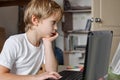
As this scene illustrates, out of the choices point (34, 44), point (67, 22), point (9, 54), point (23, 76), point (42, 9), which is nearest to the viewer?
point (23, 76)

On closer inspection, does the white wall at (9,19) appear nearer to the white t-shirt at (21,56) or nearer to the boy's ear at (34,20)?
the white t-shirt at (21,56)

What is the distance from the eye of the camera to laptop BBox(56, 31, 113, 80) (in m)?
0.72

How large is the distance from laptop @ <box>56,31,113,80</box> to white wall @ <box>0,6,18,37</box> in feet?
12.2

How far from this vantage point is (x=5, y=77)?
118cm

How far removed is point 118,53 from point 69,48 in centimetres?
288

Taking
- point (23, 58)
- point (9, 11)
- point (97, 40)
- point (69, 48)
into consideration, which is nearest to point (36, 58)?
point (23, 58)

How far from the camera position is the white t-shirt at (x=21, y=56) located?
1.33 meters

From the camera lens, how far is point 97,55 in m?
0.79

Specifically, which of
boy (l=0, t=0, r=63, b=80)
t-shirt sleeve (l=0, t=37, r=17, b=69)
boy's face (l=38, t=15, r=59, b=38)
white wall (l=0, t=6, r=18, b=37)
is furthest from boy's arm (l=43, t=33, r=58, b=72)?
white wall (l=0, t=6, r=18, b=37)

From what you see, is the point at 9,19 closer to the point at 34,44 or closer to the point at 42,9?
the point at 34,44

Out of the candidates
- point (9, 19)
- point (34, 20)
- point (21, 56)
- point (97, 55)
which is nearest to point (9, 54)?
point (21, 56)

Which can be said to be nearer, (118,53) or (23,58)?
(118,53)

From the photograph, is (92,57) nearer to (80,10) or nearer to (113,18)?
(113,18)

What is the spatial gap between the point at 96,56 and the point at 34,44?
0.84 meters
